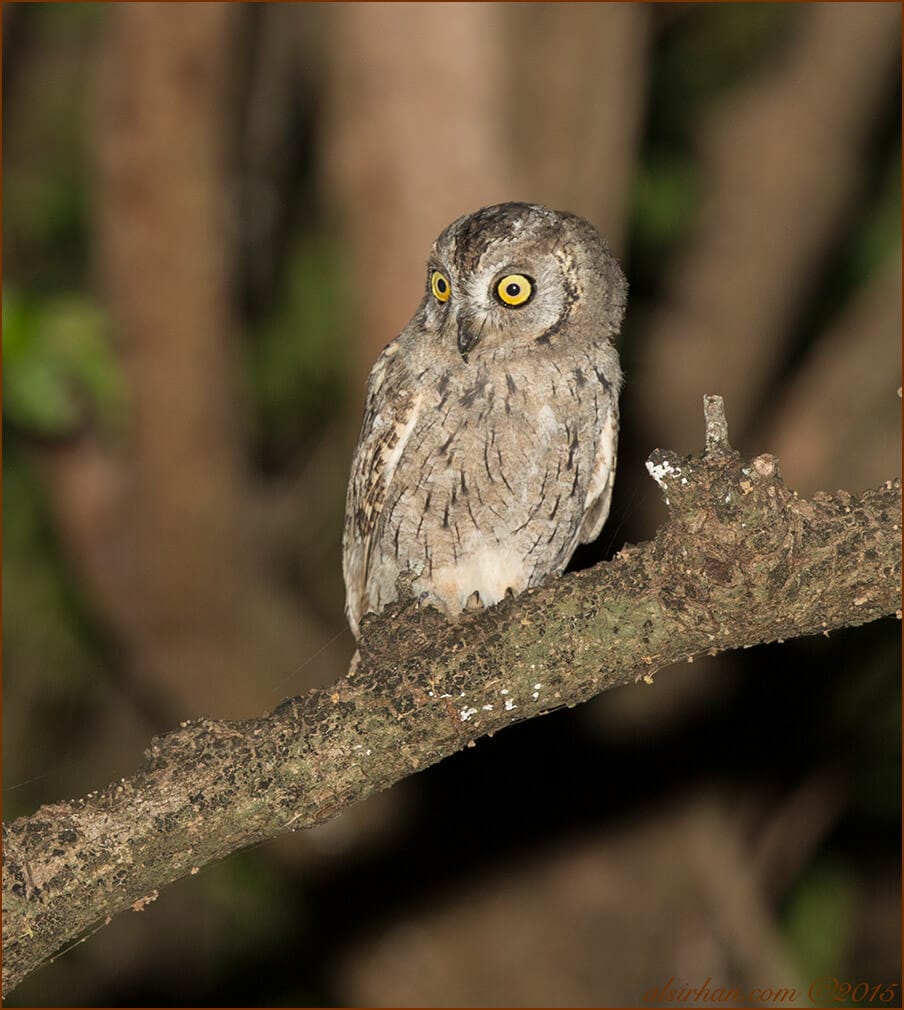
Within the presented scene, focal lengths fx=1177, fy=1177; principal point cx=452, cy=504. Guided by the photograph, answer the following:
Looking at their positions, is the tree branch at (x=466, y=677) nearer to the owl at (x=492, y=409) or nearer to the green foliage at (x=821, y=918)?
the owl at (x=492, y=409)

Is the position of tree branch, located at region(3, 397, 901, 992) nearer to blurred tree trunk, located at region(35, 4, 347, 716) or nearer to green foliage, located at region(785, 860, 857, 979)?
blurred tree trunk, located at region(35, 4, 347, 716)

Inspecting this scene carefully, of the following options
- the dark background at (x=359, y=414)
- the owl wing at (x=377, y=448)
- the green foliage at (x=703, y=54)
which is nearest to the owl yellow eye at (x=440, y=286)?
the owl wing at (x=377, y=448)

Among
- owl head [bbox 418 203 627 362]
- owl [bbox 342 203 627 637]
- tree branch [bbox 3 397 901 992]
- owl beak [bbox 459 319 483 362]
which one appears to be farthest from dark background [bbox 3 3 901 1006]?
tree branch [bbox 3 397 901 992]

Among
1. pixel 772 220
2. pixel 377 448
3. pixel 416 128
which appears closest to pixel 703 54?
pixel 772 220

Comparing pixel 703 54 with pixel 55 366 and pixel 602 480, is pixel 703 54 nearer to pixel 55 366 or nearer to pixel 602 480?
pixel 602 480

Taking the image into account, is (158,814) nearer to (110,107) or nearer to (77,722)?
(110,107)
